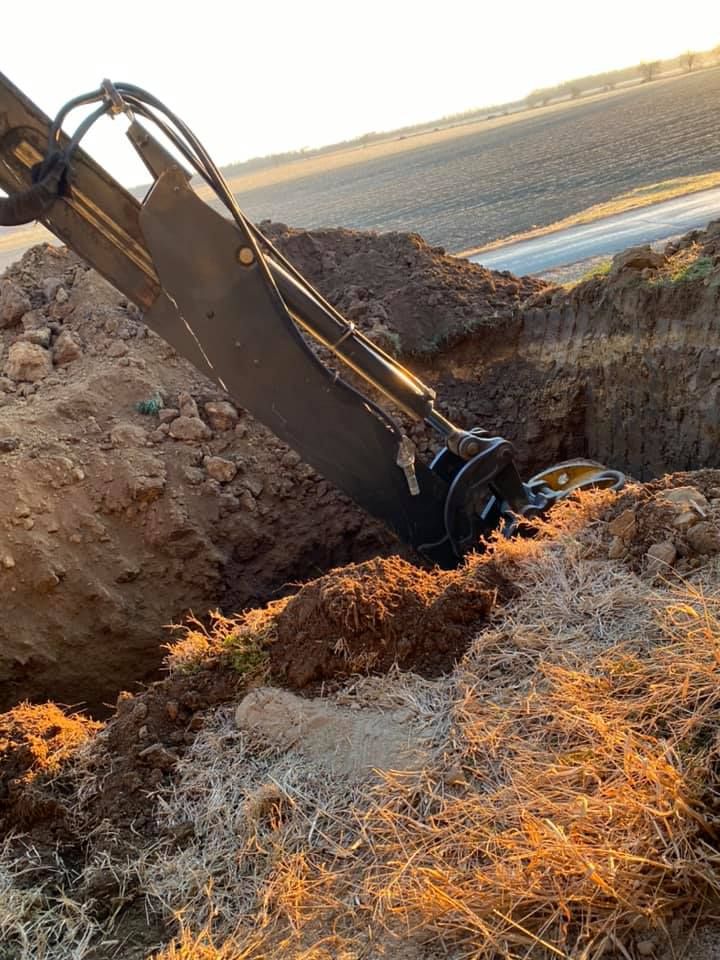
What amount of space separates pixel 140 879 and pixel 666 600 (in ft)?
7.48

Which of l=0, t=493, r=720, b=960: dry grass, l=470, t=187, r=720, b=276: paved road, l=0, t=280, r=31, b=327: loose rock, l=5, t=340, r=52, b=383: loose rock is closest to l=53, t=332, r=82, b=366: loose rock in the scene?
l=5, t=340, r=52, b=383: loose rock

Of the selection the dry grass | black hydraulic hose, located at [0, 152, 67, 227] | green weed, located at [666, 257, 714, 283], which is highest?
black hydraulic hose, located at [0, 152, 67, 227]

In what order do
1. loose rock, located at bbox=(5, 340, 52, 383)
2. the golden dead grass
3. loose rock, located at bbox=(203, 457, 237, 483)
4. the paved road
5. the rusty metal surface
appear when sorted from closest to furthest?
the golden dead grass, the rusty metal surface, loose rock, located at bbox=(203, 457, 237, 483), loose rock, located at bbox=(5, 340, 52, 383), the paved road

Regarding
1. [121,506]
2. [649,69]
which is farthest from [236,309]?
[649,69]

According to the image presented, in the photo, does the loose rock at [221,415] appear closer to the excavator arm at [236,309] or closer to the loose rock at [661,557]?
the excavator arm at [236,309]

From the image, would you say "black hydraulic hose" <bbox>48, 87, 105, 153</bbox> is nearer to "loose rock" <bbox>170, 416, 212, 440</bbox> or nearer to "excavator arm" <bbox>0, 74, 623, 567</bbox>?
"excavator arm" <bbox>0, 74, 623, 567</bbox>

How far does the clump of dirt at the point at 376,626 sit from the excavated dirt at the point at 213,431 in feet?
7.03

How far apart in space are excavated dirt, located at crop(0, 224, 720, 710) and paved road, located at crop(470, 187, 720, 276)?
553cm

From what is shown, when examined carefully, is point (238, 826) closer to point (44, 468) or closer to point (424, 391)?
point (424, 391)

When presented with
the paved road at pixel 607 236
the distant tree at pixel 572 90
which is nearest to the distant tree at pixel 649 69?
the distant tree at pixel 572 90

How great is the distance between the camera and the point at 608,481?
195 inches

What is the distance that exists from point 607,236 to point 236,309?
11408mm

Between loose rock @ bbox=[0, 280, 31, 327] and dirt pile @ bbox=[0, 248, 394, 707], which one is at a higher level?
loose rock @ bbox=[0, 280, 31, 327]

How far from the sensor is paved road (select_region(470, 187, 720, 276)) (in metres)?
12.5
